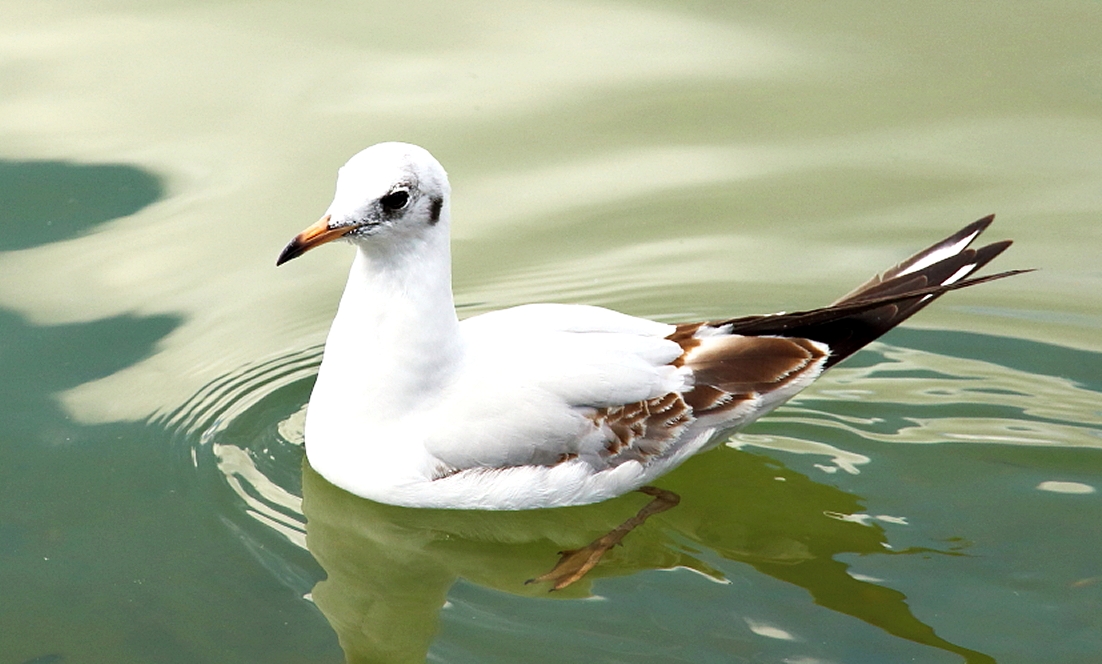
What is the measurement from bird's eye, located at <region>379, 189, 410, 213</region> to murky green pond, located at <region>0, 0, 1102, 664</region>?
1.40 meters

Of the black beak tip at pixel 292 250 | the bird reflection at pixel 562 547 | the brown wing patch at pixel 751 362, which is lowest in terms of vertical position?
the bird reflection at pixel 562 547

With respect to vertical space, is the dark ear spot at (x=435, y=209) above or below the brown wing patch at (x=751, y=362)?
above

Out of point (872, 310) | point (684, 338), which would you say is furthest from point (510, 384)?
point (872, 310)

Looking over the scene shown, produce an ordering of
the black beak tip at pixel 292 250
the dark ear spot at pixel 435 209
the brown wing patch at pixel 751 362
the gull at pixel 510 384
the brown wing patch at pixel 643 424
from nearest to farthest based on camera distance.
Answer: the black beak tip at pixel 292 250, the dark ear spot at pixel 435 209, the gull at pixel 510 384, the brown wing patch at pixel 643 424, the brown wing patch at pixel 751 362

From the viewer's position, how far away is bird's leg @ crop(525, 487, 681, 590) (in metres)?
6.34

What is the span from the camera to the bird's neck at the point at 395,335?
639 cm

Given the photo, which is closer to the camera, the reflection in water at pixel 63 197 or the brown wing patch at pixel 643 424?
the brown wing patch at pixel 643 424

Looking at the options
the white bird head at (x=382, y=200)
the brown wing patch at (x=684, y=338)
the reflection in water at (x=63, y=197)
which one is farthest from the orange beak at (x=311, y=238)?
the reflection in water at (x=63, y=197)

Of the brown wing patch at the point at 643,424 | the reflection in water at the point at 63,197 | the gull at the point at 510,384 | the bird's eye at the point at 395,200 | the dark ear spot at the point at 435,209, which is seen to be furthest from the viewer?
the reflection in water at the point at 63,197

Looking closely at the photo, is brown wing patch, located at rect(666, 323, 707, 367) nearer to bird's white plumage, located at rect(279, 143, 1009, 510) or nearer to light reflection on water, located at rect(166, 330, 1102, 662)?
bird's white plumage, located at rect(279, 143, 1009, 510)

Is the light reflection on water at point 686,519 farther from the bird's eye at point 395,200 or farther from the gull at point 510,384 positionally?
the bird's eye at point 395,200

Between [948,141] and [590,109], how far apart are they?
2275mm

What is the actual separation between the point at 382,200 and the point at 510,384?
0.98m

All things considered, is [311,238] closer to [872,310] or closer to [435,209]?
[435,209]
